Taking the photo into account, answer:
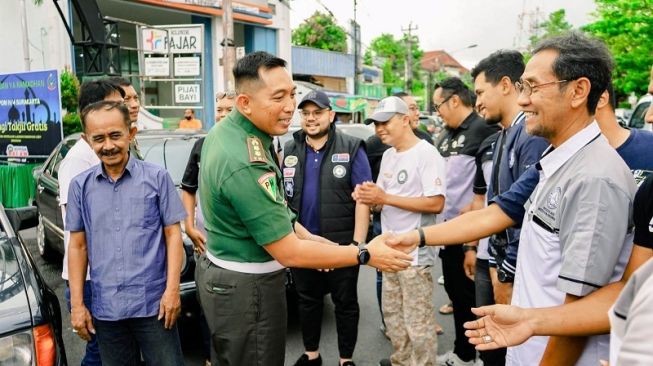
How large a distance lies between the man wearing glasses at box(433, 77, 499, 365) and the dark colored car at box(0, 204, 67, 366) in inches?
105

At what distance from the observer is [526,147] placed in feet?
8.25

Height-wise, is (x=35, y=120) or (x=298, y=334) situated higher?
(x=35, y=120)

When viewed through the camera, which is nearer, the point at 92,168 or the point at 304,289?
the point at 92,168

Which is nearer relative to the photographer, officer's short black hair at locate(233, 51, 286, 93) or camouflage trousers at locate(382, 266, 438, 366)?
officer's short black hair at locate(233, 51, 286, 93)

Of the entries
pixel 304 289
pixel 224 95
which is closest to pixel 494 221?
pixel 304 289

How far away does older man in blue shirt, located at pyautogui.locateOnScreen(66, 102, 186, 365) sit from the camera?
2545 millimetres

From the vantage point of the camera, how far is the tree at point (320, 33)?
1227 inches

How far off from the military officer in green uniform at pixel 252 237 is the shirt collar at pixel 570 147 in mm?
876

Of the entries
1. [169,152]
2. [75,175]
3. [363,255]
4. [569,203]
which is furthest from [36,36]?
[569,203]

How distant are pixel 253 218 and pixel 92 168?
108 cm

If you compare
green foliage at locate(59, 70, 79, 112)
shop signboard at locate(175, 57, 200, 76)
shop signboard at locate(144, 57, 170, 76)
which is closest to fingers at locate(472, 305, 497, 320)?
green foliage at locate(59, 70, 79, 112)

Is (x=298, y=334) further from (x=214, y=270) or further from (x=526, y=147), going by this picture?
(x=526, y=147)

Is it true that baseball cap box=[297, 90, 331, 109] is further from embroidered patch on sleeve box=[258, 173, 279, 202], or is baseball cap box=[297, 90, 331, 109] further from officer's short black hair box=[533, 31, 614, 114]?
officer's short black hair box=[533, 31, 614, 114]

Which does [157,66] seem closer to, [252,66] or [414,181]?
[414,181]
